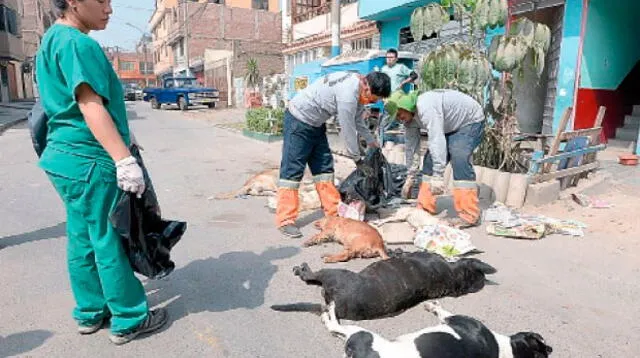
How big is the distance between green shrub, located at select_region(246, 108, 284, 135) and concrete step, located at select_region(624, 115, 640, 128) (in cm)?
754

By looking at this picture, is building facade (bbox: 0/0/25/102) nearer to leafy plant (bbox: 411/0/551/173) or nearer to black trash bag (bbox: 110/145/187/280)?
leafy plant (bbox: 411/0/551/173)

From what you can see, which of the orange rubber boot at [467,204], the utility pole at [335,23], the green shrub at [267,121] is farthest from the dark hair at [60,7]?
the utility pole at [335,23]

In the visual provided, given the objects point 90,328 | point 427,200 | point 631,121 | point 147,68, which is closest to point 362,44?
point 631,121

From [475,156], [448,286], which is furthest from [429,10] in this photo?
[448,286]

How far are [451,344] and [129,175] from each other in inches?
69.0

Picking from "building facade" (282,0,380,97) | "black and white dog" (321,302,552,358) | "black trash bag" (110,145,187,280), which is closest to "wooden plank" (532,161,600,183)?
"black and white dog" (321,302,552,358)

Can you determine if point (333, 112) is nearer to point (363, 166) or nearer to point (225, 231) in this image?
point (363, 166)

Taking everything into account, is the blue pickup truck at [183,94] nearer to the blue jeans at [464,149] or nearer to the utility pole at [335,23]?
the utility pole at [335,23]

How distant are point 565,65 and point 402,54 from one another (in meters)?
3.73

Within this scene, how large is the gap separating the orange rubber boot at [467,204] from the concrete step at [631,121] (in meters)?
6.12

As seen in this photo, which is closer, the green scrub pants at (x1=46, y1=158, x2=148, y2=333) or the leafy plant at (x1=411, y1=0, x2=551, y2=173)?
the green scrub pants at (x1=46, y1=158, x2=148, y2=333)

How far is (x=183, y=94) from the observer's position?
23.8m

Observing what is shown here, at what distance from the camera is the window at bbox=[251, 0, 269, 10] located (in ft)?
126

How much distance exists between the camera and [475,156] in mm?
5957
